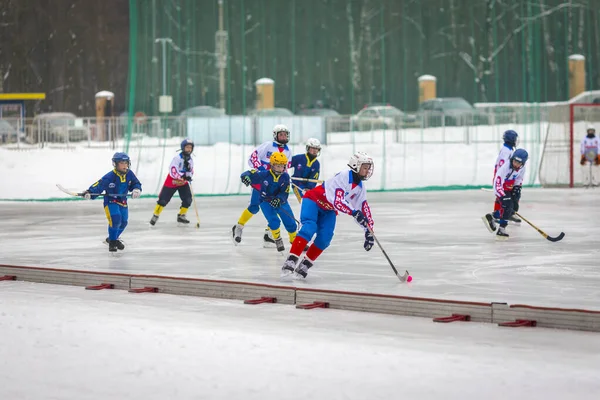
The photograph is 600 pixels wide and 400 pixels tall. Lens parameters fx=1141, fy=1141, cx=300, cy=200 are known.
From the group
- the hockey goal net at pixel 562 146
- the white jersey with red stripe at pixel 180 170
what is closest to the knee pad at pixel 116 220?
the white jersey with red stripe at pixel 180 170

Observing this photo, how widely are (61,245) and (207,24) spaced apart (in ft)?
38.4

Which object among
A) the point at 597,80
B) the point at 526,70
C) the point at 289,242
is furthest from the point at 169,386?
the point at 597,80

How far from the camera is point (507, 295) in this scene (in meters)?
9.16

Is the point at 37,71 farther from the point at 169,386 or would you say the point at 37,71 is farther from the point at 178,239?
the point at 169,386

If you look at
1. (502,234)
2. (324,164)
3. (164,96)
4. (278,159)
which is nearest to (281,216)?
(278,159)

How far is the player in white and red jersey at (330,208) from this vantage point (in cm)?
990

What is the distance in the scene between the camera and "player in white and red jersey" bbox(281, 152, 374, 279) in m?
9.90

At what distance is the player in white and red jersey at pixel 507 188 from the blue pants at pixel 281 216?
2985mm

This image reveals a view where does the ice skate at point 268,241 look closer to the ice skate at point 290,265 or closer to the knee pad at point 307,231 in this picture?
the ice skate at point 290,265

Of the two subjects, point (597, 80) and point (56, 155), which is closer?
point (597, 80)

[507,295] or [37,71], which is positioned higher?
[37,71]

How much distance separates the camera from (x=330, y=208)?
10.2 meters

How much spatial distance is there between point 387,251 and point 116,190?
3.14 m

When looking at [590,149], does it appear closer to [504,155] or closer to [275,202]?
[504,155]
